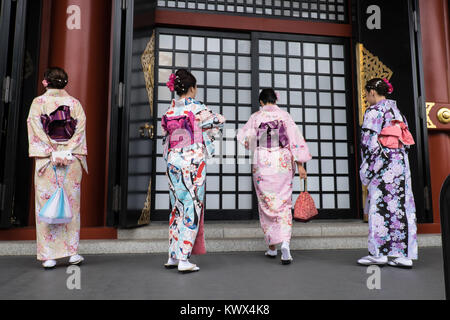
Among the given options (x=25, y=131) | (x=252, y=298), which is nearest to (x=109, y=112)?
(x=25, y=131)

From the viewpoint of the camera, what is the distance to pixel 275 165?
3.19m

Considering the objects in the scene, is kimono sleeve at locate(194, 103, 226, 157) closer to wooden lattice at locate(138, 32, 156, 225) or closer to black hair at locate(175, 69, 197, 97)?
black hair at locate(175, 69, 197, 97)

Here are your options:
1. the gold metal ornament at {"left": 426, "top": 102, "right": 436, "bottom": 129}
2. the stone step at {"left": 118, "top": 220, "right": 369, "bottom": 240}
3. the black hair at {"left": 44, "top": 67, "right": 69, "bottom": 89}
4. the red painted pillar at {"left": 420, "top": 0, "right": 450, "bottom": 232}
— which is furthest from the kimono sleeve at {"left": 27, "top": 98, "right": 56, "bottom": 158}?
the red painted pillar at {"left": 420, "top": 0, "right": 450, "bottom": 232}

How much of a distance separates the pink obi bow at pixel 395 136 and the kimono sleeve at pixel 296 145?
65 centimetres

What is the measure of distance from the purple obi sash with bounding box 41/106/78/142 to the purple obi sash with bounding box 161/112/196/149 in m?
0.89

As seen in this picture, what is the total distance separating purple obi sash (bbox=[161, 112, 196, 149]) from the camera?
8.92ft

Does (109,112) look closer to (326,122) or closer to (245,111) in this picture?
(245,111)

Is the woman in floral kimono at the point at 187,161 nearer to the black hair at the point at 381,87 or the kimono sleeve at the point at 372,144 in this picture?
the kimono sleeve at the point at 372,144

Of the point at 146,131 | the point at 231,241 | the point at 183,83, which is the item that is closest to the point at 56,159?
the point at 183,83

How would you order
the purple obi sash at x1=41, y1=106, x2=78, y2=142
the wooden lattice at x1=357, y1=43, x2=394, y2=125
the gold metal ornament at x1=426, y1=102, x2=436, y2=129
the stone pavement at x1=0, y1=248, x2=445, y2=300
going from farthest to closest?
1. the wooden lattice at x1=357, y1=43, x2=394, y2=125
2. the gold metal ornament at x1=426, y1=102, x2=436, y2=129
3. the purple obi sash at x1=41, y1=106, x2=78, y2=142
4. the stone pavement at x1=0, y1=248, x2=445, y2=300

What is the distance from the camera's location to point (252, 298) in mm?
1878

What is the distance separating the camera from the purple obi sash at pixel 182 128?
107 inches

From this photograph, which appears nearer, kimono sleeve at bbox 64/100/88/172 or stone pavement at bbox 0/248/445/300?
stone pavement at bbox 0/248/445/300

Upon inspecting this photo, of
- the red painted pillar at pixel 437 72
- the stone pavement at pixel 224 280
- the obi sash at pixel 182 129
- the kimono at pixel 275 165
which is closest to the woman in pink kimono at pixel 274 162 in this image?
the kimono at pixel 275 165
